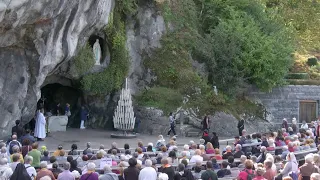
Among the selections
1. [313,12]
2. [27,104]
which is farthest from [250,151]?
[313,12]

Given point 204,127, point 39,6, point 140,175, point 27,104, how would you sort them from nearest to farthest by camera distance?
point 140,175 → point 39,6 → point 27,104 → point 204,127

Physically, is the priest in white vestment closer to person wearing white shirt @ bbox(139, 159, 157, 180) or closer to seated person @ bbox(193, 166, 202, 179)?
seated person @ bbox(193, 166, 202, 179)

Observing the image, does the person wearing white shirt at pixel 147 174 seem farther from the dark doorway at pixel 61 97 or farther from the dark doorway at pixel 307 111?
the dark doorway at pixel 307 111

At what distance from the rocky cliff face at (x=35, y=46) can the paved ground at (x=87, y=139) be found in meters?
1.83

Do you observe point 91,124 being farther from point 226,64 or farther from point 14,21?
point 14,21

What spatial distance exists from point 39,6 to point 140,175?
10208mm

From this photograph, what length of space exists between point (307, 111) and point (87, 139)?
16.1 m

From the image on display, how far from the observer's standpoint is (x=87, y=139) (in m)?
25.5

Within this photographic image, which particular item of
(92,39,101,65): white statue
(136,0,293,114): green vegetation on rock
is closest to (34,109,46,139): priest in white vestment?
(92,39,101,65): white statue

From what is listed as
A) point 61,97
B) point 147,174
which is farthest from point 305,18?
point 147,174

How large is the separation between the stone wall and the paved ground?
7.87m

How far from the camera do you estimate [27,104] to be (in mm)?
23656

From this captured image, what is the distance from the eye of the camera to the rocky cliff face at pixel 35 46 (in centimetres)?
2069

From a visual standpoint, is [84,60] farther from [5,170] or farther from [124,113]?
[5,170]
